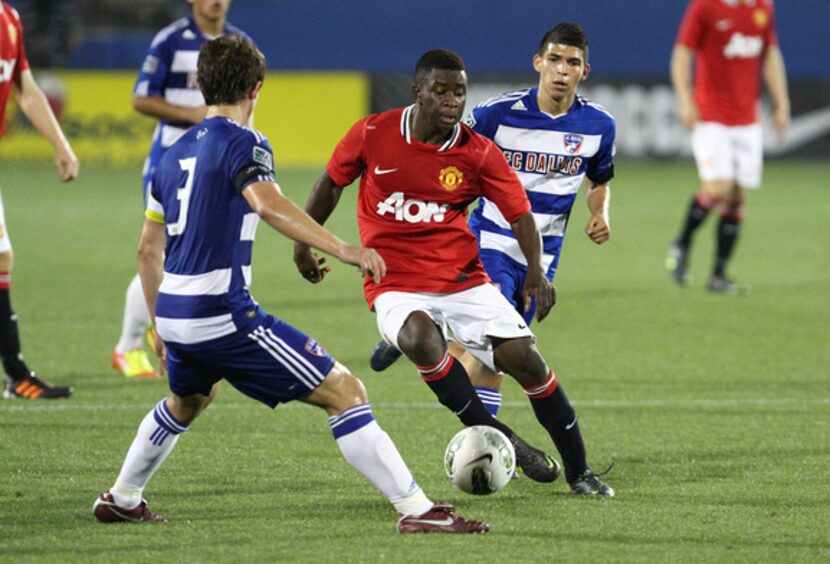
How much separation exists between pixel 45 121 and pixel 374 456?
366 cm

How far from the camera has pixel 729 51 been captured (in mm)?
12531

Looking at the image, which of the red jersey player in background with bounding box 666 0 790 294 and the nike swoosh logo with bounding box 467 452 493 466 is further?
the red jersey player in background with bounding box 666 0 790 294

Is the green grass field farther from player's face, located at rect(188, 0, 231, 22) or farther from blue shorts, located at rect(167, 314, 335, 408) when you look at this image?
player's face, located at rect(188, 0, 231, 22)

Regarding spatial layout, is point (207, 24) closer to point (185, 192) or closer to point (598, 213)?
point (598, 213)

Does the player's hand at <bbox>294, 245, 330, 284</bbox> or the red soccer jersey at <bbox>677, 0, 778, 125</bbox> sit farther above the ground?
the player's hand at <bbox>294, 245, 330, 284</bbox>

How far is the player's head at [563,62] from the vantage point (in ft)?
20.5

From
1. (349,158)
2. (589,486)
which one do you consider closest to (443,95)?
(349,158)

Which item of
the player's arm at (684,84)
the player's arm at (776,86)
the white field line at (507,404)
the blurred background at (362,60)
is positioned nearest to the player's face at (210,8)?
the white field line at (507,404)

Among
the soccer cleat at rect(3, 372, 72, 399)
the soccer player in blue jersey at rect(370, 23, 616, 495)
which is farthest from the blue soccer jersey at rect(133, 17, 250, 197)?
the soccer player in blue jersey at rect(370, 23, 616, 495)

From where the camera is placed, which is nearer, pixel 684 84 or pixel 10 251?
pixel 10 251

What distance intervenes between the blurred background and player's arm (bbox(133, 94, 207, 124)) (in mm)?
15091

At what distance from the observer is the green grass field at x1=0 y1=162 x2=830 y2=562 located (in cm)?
482

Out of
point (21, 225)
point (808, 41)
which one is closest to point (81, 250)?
point (21, 225)

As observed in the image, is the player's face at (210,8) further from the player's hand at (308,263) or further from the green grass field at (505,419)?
the player's hand at (308,263)
